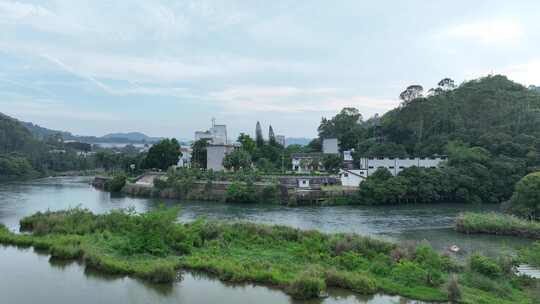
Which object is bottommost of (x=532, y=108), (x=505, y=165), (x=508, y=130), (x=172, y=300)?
(x=172, y=300)

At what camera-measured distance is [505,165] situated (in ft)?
121

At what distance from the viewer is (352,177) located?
3897cm

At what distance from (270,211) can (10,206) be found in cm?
1979

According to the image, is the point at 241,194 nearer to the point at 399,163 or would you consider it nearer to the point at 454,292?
the point at 399,163

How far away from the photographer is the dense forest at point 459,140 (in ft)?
118

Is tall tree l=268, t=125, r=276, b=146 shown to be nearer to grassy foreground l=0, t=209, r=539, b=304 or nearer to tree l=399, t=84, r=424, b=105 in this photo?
tree l=399, t=84, r=424, b=105

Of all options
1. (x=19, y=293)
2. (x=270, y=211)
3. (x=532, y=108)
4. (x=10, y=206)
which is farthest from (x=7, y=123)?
(x=532, y=108)

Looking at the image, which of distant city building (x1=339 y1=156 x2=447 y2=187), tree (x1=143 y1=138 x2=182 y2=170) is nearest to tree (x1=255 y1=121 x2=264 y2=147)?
tree (x1=143 y1=138 x2=182 y2=170)

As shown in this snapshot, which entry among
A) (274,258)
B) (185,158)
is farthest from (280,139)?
(274,258)

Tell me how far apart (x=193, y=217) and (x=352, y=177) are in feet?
58.2

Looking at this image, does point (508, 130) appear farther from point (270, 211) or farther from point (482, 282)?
point (482, 282)

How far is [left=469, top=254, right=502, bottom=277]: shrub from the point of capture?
12.9 meters

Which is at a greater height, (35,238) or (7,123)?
(7,123)

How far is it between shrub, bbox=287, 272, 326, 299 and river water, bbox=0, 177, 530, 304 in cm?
26
